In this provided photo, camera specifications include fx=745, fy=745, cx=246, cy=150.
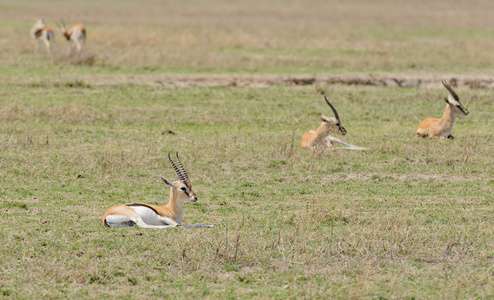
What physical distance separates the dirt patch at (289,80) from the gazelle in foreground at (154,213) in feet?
32.4

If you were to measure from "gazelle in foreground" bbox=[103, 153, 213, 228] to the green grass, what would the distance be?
14 centimetres

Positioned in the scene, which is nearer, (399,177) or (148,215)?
(148,215)

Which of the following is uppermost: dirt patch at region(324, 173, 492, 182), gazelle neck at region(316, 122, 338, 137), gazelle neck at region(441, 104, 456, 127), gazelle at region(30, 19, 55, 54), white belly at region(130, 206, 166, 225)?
gazelle at region(30, 19, 55, 54)

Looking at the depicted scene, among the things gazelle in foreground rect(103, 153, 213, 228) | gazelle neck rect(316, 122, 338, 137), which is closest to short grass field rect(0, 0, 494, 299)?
gazelle in foreground rect(103, 153, 213, 228)

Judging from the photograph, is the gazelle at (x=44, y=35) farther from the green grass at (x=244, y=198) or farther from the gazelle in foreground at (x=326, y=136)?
the gazelle in foreground at (x=326, y=136)

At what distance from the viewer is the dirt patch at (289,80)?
17.4 m

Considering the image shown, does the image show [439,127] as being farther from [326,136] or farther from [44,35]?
[44,35]

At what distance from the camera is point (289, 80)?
59.0 feet

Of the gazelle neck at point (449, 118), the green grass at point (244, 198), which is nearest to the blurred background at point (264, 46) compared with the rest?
the green grass at point (244, 198)

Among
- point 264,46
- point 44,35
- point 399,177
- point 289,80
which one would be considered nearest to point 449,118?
point 399,177

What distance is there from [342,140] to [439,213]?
14.2 feet

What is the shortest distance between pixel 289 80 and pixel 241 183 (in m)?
8.82

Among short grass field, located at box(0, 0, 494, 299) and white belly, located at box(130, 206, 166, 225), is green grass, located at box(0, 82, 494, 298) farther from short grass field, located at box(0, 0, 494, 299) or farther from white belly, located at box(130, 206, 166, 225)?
white belly, located at box(130, 206, 166, 225)

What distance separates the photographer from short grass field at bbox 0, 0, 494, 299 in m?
6.07
